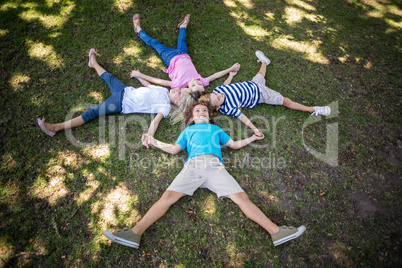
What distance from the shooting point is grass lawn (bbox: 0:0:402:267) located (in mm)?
3297

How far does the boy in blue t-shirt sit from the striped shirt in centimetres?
60

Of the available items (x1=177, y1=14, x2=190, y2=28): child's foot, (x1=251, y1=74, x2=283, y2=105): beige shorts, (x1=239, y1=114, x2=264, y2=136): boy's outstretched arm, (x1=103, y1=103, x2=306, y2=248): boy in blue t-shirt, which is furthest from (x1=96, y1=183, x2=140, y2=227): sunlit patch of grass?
(x1=177, y1=14, x2=190, y2=28): child's foot

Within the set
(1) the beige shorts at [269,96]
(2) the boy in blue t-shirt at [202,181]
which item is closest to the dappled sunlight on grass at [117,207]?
(2) the boy in blue t-shirt at [202,181]

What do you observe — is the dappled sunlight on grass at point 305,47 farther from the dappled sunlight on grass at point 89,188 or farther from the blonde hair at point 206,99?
the dappled sunlight on grass at point 89,188

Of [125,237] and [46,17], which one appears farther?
[46,17]

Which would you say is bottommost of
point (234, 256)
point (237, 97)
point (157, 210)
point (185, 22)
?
point (234, 256)

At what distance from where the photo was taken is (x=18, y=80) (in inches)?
178

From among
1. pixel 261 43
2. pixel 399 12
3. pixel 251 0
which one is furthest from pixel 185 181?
pixel 399 12

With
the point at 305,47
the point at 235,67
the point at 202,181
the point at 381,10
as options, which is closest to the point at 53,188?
the point at 202,181

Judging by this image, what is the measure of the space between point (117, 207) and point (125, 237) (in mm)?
660

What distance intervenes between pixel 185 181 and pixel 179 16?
199 inches

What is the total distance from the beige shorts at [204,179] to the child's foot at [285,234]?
0.88m

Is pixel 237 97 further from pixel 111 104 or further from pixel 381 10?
pixel 381 10

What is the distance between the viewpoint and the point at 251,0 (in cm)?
677
